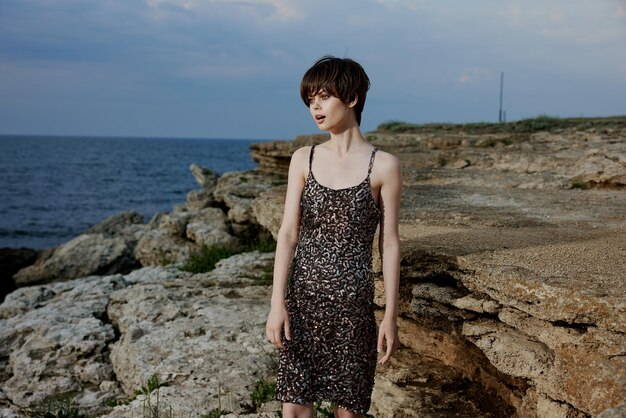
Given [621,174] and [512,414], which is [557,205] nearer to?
[621,174]

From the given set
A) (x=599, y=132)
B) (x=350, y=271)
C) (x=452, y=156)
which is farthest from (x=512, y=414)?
(x=599, y=132)

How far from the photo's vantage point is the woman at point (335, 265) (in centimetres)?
331

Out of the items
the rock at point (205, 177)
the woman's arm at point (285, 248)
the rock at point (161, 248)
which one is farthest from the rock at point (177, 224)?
the woman's arm at point (285, 248)

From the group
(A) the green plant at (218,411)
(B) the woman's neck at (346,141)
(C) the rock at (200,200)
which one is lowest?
(A) the green plant at (218,411)

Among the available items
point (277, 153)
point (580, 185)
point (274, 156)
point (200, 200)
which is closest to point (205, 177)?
point (200, 200)

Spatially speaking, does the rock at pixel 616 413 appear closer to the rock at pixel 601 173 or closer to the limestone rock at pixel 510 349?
the limestone rock at pixel 510 349

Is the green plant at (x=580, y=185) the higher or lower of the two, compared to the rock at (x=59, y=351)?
higher

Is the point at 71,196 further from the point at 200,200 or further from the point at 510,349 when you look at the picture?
the point at 510,349

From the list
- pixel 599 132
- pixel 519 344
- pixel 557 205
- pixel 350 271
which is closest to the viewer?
pixel 350 271

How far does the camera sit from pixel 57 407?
509cm

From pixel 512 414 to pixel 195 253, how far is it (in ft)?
20.1

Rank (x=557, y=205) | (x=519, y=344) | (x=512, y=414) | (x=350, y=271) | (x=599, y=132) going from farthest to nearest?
1. (x=599, y=132)
2. (x=557, y=205)
3. (x=512, y=414)
4. (x=519, y=344)
5. (x=350, y=271)

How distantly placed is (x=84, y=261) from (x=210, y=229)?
304cm

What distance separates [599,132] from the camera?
11016 mm
